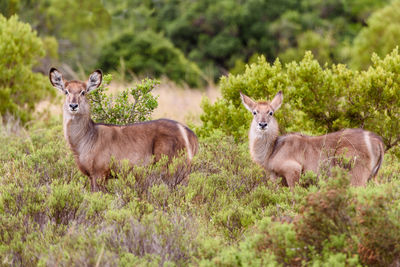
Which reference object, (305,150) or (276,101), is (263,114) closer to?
(276,101)

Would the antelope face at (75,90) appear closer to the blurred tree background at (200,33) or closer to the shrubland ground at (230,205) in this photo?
the shrubland ground at (230,205)

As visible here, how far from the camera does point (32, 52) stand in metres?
13.2

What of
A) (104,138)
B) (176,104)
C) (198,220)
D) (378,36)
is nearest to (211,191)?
(198,220)

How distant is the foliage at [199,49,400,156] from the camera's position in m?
9.03

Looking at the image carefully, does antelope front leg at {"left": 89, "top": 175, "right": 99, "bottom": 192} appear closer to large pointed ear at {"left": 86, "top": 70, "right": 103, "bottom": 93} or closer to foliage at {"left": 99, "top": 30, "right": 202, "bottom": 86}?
large pointed ear at {"left": 86, "top": 70, "right": 103, "bottom": 93}

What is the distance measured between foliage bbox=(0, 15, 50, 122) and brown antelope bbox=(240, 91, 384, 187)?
696 cm

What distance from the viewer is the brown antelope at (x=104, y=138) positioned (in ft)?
23.0

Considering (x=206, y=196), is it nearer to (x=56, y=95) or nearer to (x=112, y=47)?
(x=56, y=95)

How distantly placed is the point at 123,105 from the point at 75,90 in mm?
1688

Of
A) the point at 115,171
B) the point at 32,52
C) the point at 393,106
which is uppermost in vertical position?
the point at 32,52

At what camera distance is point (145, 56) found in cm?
2408

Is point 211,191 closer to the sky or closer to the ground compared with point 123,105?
closer to the ground

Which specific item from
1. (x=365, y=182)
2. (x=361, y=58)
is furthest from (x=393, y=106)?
(x=361, y=58)

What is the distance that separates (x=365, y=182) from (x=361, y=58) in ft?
56.1
